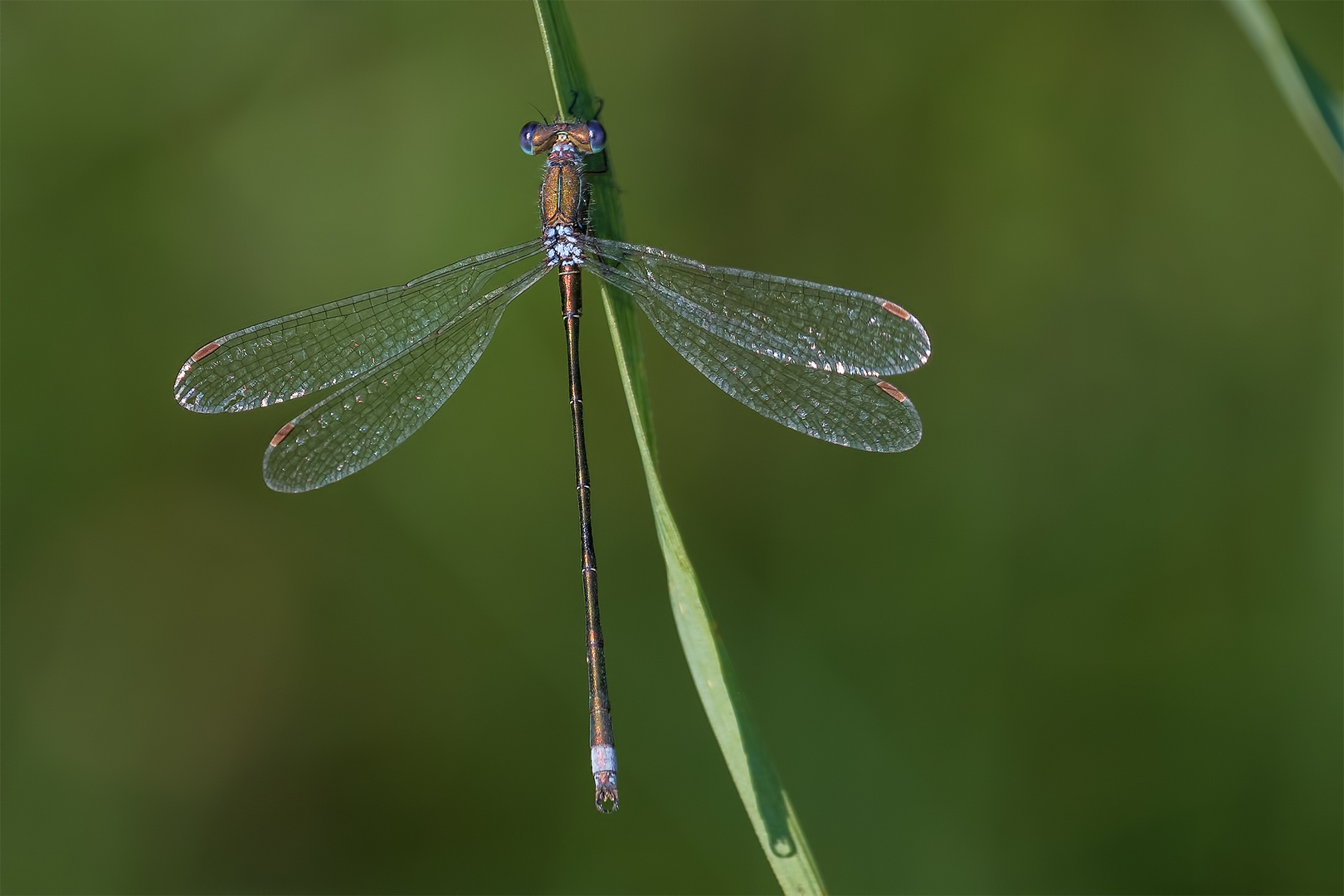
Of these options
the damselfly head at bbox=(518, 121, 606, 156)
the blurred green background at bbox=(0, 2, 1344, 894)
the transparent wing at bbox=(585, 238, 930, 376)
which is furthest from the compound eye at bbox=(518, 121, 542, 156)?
the blurred green background at bbox=(0, 2, 1344, 894)

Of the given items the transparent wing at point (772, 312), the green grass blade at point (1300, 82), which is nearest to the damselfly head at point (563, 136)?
the transparent wing at point (772, 312)

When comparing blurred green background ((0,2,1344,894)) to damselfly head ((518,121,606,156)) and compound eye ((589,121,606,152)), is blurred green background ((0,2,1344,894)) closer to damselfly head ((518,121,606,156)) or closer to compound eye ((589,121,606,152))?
damselfly head ((518,121,606,156))

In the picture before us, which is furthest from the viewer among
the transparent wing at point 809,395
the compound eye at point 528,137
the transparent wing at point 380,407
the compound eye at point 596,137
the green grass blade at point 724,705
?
the compound eye at point 528,137

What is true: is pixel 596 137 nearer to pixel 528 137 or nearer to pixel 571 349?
pixel 528 137

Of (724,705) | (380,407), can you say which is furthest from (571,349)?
(724,705)

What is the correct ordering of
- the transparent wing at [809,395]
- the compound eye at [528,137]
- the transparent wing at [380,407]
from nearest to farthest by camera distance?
the transparent wing at [809,395] → the transparent wing at [380,407] → the compound eye at [528,137]

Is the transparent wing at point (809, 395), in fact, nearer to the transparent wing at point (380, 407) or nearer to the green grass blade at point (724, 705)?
the transparent wing at point (380, 407)

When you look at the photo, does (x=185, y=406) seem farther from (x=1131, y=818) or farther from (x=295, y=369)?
(x=1131, y=818)
